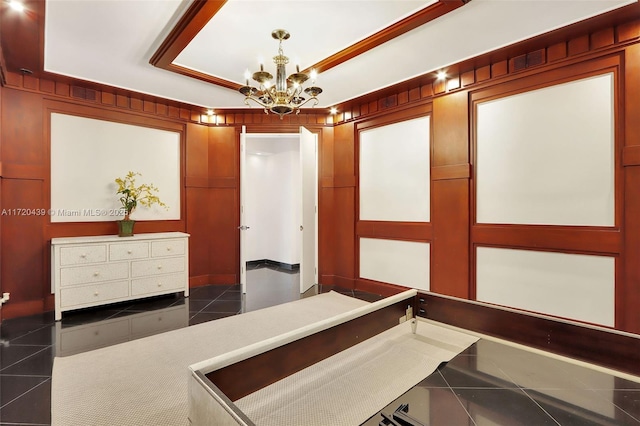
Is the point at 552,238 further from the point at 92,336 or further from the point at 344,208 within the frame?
the point at 92,336

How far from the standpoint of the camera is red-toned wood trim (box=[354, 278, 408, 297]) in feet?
14.0

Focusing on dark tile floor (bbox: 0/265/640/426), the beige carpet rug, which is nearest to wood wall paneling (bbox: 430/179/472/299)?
dark tile floor (bbox: 0/265/640/426)

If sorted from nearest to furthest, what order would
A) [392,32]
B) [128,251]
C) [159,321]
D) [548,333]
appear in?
[548,333] → [392,32] → [159,321] → [128,251]

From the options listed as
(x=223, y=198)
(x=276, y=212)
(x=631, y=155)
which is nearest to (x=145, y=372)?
(x=223, y=198)

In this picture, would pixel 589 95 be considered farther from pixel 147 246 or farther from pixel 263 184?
pixel 263 184

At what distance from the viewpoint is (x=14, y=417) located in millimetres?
1776

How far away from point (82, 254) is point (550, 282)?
4905 mm

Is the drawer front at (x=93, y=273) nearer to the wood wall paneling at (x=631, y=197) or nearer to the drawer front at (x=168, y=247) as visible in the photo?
the drawer front at (x=168, y=247)

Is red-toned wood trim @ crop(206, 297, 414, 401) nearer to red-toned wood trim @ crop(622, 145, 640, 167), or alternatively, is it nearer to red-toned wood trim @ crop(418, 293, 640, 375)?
red-toned wood trim @ crop(418, 293, 640, 375)

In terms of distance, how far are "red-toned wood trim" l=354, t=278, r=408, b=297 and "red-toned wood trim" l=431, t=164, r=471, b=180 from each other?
1.55 metres

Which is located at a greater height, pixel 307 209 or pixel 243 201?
pixel 243 201

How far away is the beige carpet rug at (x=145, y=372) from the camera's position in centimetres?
179

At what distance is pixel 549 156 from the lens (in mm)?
2979

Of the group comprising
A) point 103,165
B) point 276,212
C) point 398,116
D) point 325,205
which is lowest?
point 276,212
